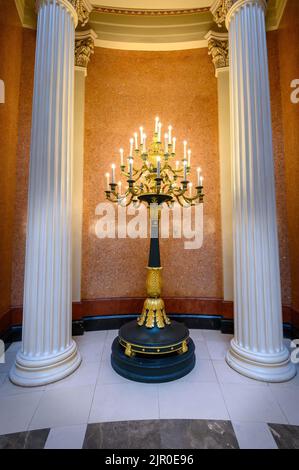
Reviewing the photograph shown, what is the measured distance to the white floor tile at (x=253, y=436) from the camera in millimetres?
1510

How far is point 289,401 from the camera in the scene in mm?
1941

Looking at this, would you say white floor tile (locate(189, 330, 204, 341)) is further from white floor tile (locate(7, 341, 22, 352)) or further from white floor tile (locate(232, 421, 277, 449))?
white floor tile (locate(7, 341, 22, 352))

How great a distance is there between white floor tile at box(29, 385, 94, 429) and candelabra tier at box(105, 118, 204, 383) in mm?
437

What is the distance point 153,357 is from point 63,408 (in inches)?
34.9

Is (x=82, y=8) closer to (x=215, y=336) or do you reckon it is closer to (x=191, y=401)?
(x=191, y=401)

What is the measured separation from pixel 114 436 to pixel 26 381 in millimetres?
1068

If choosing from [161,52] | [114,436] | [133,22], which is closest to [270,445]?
[114,436]

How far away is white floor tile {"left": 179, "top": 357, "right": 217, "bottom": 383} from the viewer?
2242 mm

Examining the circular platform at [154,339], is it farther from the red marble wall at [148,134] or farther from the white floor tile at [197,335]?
the red marble wall at [148,134]

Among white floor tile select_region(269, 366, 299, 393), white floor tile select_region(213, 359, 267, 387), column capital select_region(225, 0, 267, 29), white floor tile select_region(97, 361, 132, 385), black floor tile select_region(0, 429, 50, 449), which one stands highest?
column capital select_region(225, 0, 267, 29)

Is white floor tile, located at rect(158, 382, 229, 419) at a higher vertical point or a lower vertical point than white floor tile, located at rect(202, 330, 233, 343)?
lower

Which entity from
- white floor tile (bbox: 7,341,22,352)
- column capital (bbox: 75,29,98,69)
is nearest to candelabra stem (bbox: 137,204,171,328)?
white floor tile (bbox: 7,341,22,352)

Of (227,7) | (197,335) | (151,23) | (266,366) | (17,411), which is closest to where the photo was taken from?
(17,411)

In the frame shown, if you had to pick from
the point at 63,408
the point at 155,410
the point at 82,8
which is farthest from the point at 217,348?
the point at 82,8
